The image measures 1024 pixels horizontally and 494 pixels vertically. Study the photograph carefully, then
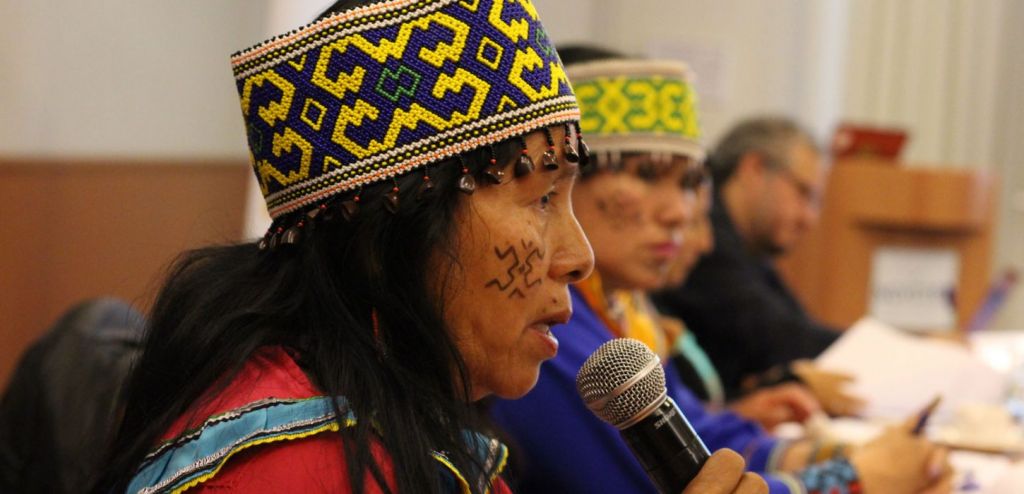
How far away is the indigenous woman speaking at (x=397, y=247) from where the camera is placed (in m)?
1.07

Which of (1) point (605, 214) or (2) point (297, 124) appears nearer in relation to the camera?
(2) point (297, 124)

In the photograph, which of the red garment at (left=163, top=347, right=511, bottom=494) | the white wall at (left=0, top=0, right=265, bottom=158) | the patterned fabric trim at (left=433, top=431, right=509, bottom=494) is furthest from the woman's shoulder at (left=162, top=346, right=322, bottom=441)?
the white wall at (left=0, top=0, right=265, bottom=158)

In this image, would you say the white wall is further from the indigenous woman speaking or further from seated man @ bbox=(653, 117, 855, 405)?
the indigenous woman speaking

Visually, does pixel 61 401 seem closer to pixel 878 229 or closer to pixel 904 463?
pixel 904 463

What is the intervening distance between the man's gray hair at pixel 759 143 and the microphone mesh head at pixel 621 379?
10.1ft

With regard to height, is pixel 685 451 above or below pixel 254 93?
below

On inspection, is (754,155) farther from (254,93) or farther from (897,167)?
(254,93)

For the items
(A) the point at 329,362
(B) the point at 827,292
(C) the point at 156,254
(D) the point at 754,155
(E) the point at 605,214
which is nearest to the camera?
(A) the point at 329,362

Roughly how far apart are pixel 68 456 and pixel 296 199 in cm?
82

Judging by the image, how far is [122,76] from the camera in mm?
3471

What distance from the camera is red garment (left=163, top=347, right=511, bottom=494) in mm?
993

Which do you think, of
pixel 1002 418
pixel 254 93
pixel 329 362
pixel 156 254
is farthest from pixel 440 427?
pixel 156 254

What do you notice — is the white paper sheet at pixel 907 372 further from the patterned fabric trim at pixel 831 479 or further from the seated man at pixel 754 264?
the patterned fabric trim at pixel 831 479

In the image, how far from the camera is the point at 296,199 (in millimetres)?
1122
